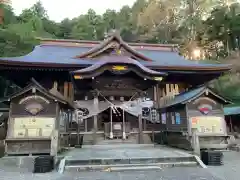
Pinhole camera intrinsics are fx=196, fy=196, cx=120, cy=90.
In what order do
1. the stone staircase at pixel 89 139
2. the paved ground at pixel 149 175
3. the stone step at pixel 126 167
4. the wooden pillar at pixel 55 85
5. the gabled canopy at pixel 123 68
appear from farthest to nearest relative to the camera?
the wooden pillar at pixel 55 85 → the stone staircase at pixel 89 139 → the gabled canopy at pixel 123 68 → the stone step at pixel 126 167 → the paved ground at pixel 149 175

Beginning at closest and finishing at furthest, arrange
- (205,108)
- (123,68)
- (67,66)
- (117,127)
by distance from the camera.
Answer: (205,108), (123,68), (67,66), (117,127)

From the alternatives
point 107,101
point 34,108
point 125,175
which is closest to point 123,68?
point 107,101

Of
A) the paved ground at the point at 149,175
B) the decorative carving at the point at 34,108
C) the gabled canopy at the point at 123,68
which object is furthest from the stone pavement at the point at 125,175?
the gabled canopy at the point at 123,68

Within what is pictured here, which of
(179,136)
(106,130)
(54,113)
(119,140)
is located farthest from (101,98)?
(179,136)

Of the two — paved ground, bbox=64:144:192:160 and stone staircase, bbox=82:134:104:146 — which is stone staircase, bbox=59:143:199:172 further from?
stone staircase, bbox=82:134:104:146

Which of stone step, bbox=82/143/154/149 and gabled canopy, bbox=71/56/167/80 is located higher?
gabled canopy, bbox=71/56/167/80

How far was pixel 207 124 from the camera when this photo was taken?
28.2 feet

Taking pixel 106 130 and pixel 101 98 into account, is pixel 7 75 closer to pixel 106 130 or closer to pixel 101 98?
pixel 101 98

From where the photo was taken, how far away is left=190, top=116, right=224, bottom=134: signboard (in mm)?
8539

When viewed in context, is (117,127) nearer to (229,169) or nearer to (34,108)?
(34,108)

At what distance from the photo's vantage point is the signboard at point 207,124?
854cm

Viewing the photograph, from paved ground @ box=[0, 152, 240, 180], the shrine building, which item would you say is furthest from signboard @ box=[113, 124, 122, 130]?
paved ground @ box=[0, 152, 240, 180]

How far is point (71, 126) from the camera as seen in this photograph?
11.1 meters

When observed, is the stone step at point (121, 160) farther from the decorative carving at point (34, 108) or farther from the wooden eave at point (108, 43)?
the wooden eave at point (108, 43)
